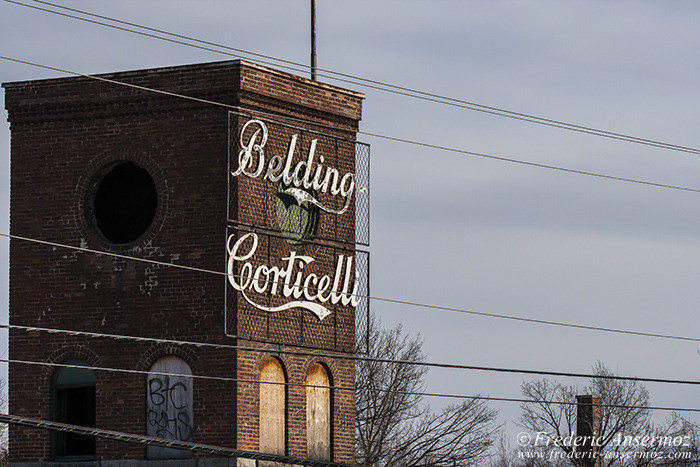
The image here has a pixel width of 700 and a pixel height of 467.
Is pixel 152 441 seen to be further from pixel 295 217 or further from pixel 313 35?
pixel 313 35

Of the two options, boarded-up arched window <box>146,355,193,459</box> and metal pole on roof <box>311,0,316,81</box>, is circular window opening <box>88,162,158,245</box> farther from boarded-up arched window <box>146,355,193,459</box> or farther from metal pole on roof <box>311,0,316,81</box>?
metal pole on roof <box>311,0,316,81</box>

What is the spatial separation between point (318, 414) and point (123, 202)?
19.7ft

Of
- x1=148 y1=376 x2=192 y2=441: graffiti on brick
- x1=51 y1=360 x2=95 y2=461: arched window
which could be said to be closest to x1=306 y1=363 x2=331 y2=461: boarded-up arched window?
x1=148 y1=376 x2=192 y2=441: graffiti on brick

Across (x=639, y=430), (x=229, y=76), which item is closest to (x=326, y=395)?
(x=229, y=76)

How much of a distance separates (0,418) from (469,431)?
86.8 ft

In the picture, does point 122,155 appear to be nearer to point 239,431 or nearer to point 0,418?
point 239,431

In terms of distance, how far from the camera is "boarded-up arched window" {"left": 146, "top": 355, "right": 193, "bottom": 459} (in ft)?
96.8

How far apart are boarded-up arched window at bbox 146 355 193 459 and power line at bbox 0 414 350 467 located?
59 centimetres

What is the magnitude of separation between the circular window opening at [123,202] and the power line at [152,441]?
172 inches

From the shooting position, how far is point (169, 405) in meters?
29.6

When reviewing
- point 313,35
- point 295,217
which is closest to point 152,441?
point 295,217

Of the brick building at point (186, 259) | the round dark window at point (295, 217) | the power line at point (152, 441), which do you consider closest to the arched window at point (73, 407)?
the brick building at point (186, 259)

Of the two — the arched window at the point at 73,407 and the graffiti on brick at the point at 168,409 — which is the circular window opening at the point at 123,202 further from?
the graffiti on brick at the point at 168,409

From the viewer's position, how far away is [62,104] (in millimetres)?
31094
